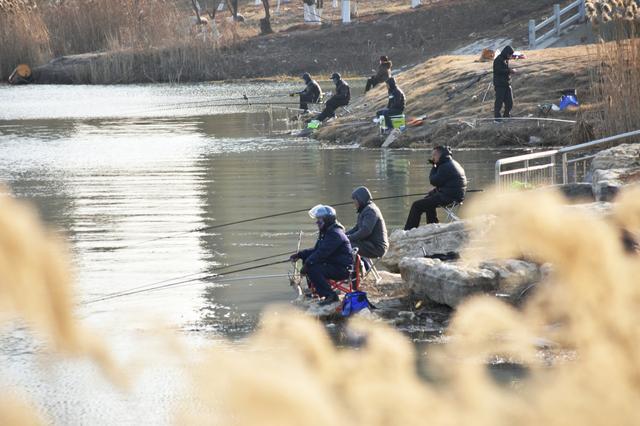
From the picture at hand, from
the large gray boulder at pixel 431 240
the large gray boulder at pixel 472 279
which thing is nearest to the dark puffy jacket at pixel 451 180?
the large gray boulder at pixel 431 240

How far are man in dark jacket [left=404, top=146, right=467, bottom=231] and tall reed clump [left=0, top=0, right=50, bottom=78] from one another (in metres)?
50.7

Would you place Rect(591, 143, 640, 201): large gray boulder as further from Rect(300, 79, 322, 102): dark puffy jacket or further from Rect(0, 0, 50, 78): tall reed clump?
Rect(0, 0, 50, 78): tall reed clump

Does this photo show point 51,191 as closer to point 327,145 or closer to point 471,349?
point 327,145

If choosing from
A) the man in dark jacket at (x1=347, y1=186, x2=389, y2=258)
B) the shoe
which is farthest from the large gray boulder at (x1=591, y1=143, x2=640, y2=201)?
the shoe

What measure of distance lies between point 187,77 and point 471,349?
52.3 metres

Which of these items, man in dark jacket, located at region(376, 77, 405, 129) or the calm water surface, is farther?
man in dark jacket, located at region(376, 77, 405, 129)

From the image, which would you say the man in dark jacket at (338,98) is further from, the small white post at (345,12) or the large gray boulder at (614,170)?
the small white post at (345,12)

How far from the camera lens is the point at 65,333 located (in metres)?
5.20

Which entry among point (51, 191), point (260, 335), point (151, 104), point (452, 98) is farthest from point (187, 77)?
point (260, 335)

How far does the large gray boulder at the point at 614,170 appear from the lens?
1452 cm

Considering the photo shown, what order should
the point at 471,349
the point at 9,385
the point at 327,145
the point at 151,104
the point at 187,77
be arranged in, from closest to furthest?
the point at 9,385 < the point at 471,349 < the point at 327,145 < the point at 151,104 < the point at 187,77

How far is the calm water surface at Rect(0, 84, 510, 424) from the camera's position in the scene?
11.8 metres

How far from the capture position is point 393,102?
30703 mm

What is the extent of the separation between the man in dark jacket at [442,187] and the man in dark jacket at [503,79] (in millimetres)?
12742
